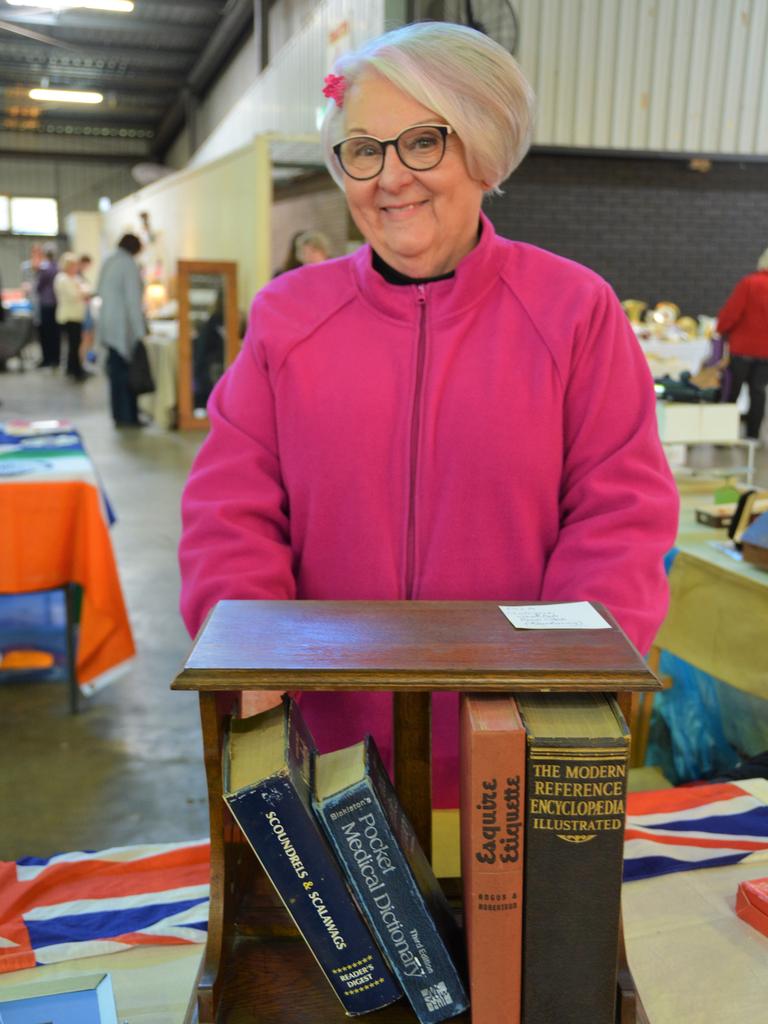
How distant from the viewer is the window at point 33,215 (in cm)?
2516

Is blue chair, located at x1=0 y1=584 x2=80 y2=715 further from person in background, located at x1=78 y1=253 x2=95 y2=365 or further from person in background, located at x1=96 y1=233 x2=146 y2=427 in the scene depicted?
person in background, located at x1=78 y1=253 x2=95 y2=365

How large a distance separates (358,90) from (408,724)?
0.74 meters

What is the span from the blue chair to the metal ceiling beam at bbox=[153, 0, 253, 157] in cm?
1233

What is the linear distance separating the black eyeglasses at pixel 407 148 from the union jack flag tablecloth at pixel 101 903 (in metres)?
0.92

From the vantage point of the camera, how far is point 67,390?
39.1 feet

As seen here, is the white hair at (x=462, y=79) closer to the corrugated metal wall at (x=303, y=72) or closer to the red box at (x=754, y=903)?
the red box at (x=754, y=903)

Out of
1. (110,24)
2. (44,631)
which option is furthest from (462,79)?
(110,24)

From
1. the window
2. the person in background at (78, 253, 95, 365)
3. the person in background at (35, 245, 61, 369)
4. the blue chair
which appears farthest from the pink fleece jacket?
the window

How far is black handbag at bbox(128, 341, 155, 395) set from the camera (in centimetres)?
867

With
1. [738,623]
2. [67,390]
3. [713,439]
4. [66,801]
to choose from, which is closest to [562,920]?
[738,623]

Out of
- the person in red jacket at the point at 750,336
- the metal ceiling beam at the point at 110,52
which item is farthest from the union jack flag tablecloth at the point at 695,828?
the metal ceiling beam at the point at 110,52

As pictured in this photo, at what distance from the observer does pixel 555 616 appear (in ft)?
→ 3.27

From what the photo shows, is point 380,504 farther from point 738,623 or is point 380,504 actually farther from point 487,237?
point 738,623

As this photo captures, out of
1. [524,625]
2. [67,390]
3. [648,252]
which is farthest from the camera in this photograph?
[67,390]
